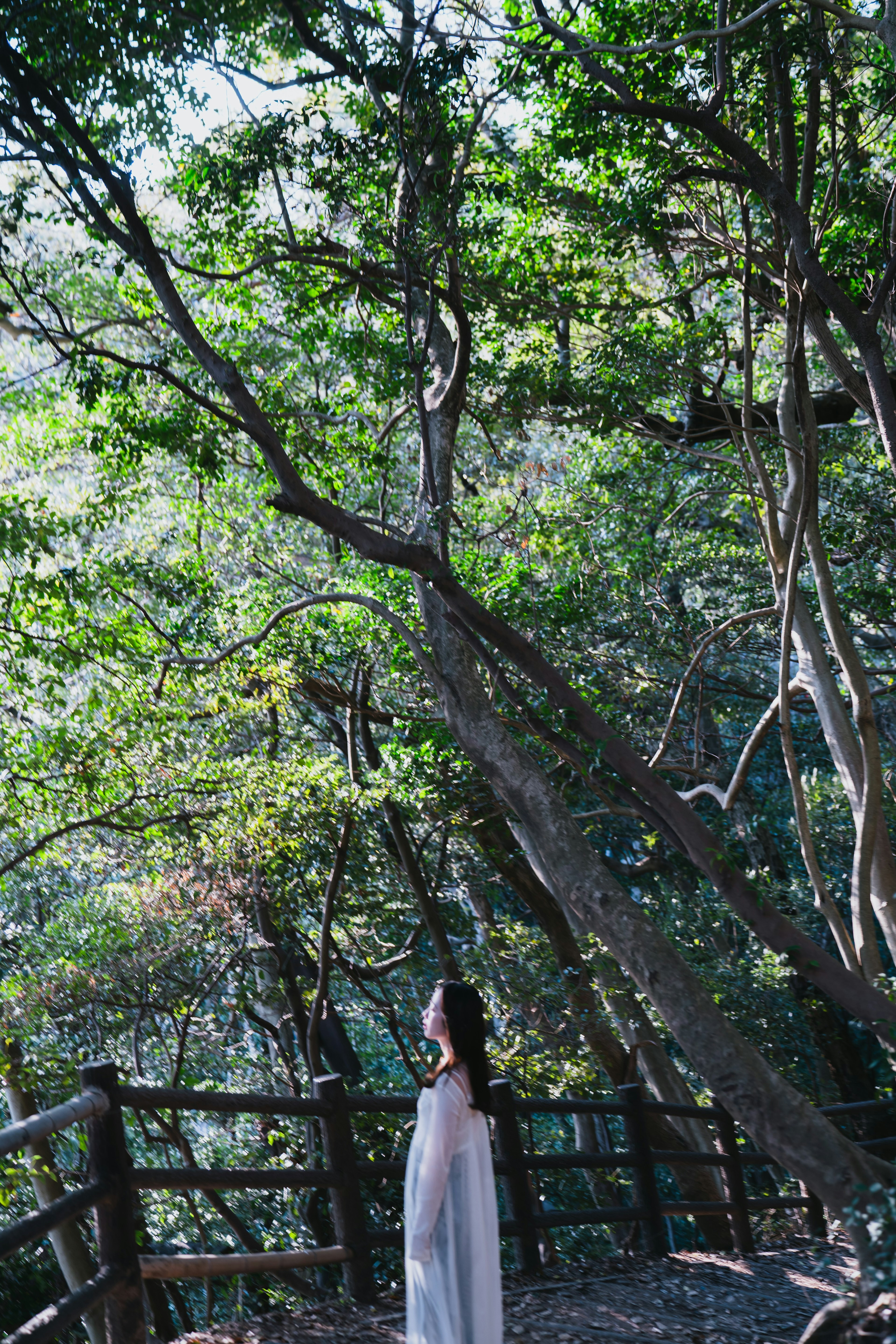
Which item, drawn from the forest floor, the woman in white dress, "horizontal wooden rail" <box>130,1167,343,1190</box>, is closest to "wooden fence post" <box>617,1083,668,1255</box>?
the forest floor

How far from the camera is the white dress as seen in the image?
138 inches

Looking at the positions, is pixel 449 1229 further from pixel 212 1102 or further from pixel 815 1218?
pixel 815 1218

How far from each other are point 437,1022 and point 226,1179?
140 cm

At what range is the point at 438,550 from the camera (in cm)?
874

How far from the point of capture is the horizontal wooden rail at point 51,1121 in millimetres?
3043

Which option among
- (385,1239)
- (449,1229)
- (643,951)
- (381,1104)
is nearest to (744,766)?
(643,951)

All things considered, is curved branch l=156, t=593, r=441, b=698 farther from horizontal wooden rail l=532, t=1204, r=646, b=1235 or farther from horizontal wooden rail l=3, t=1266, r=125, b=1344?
horizontal wooden rail l=3, t=1266, r=125, b=1344

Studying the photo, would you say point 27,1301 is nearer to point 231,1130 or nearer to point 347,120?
point 231,1130

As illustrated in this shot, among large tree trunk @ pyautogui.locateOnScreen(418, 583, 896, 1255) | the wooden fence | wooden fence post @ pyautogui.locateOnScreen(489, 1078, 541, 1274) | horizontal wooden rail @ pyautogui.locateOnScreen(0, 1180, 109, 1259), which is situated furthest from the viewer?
large tree trunk @ pyautogui.locateOnScreen(418, 583, 896, 1255)

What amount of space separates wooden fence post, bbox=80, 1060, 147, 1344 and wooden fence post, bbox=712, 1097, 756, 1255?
5.08m

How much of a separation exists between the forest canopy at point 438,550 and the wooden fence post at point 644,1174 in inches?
34.1

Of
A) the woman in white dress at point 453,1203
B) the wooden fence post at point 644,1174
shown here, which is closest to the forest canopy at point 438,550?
the wooden fence post at point 644,1174

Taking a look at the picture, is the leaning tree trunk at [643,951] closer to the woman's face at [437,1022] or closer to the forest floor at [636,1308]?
the forest floor at [636,1308]

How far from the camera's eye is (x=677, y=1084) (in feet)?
39.3
